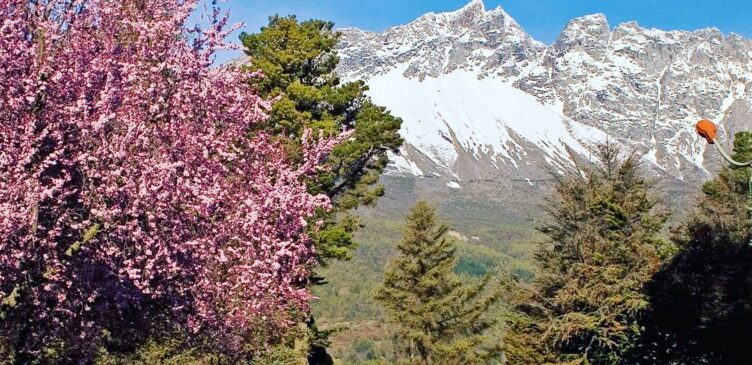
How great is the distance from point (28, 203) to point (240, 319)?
10.1 ft

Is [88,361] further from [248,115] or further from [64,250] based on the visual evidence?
[248,115]

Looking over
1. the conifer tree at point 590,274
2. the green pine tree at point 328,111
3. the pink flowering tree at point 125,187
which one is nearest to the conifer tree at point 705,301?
the conifer tree at point 590,274

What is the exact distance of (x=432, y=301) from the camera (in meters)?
35.0

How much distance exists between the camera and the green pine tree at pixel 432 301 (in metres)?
34.5

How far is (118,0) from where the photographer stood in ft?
28.1

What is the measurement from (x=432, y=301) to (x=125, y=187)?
94.7 feet

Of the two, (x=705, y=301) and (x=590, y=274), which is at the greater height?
(x=590, y=274)

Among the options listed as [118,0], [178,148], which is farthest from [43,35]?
[178,148]

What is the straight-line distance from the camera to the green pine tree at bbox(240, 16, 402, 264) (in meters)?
24.8

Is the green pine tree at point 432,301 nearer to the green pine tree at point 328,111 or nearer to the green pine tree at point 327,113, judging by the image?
the green pine tree at point 327,113

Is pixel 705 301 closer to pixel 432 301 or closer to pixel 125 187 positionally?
pixel 125 187

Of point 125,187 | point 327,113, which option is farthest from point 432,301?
point 125,187

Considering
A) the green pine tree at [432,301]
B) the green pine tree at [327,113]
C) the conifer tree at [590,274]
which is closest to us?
the conifer tree at [590,274]

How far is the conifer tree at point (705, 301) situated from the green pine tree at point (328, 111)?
32.5 ft
